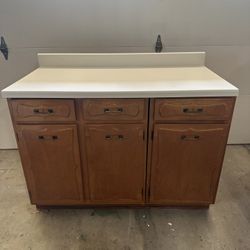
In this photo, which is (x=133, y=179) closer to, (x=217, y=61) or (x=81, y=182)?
(x=81, y=182)

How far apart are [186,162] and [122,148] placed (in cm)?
41

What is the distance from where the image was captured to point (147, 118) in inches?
51.3

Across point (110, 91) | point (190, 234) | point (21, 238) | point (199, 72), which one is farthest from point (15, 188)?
point (199, 72)

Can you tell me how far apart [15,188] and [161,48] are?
1675 millimetres

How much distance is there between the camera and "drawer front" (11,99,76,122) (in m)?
1.26

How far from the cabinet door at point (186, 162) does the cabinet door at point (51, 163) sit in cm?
51

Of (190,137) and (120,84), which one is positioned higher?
(120,84)

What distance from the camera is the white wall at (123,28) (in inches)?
68.7

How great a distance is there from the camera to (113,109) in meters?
1.28

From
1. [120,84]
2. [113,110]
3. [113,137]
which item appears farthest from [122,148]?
[120,84]

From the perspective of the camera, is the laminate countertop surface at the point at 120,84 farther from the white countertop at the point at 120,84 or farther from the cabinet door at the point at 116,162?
the cabinet door at the point at 116,162

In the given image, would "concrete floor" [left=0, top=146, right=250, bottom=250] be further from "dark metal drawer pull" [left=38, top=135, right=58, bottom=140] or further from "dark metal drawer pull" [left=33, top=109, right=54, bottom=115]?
"dark metal drawer pull" [left=33, top=109, right=54, bottom=115]

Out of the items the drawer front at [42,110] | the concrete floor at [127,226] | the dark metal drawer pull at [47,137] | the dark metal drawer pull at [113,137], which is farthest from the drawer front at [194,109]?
the concrete floor at [127,226]

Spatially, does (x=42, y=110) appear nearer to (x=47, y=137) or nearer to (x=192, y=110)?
(x=47, y=137)
